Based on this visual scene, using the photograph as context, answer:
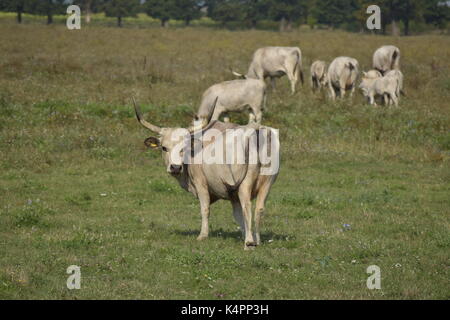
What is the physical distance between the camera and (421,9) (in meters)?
80.6

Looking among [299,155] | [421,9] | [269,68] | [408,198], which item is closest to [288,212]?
[408,198]

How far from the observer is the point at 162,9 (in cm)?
10769

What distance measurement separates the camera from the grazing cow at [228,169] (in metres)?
11.0

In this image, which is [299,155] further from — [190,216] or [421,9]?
[421,9]

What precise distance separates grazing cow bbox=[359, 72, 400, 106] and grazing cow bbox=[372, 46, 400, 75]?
3431mm

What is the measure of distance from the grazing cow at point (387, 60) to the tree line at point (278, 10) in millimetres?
49439

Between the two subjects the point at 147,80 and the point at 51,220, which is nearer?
the point at 51,220

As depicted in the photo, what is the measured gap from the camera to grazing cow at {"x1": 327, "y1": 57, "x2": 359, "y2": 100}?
90.6ft

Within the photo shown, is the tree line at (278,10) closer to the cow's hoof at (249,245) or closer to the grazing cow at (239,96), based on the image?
the grazing cow at (239,96)

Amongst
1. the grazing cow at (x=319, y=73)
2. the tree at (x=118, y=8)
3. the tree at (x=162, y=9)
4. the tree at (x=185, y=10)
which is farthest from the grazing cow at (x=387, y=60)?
the tree at (x=185, y=10)

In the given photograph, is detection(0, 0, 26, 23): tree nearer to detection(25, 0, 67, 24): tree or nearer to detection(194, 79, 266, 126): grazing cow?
detection(25, 0, 67, 24): tree

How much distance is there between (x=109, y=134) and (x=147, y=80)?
7.42 metres

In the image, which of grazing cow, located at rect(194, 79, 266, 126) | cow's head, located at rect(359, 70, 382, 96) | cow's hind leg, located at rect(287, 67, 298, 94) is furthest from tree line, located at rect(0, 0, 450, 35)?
grazing cow, located at rect(194, 79, 266, 126)

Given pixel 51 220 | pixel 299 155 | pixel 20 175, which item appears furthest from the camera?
pixel 299 155
